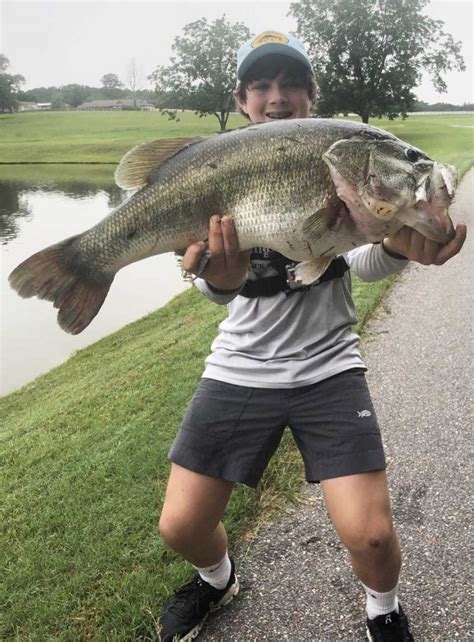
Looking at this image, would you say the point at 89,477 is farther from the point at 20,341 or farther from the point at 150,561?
the point at 20,341

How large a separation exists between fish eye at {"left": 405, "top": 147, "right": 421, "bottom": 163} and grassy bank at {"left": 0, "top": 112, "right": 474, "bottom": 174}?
2112cm

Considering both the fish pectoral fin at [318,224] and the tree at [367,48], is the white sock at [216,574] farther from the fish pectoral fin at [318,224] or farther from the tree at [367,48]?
the tree at [367,48]

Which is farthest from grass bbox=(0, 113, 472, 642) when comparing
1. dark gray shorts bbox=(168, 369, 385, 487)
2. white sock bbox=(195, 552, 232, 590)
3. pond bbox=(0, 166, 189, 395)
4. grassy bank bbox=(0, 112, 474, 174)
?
grassy bank bbox=(0, 112, 474, 174)

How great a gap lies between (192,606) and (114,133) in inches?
2517

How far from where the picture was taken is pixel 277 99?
2811 millimetres

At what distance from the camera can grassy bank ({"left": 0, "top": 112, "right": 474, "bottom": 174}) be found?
3900cm

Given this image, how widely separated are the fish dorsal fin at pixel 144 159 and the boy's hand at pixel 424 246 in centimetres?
87

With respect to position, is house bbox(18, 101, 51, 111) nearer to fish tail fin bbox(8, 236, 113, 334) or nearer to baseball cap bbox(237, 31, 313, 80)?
baseball cap bbox(237, 31, 313, 80)

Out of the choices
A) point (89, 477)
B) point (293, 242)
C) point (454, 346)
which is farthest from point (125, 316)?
point (293, 242)

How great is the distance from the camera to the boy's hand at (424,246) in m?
2.09

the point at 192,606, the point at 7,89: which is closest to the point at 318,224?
the point at 192,606

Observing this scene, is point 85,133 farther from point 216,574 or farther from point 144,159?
point 216,574

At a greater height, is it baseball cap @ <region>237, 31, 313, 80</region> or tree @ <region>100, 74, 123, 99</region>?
baseball cap @ <region>237, 31, 313, 80</region>

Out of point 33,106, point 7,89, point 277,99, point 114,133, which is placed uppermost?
point 277,99
